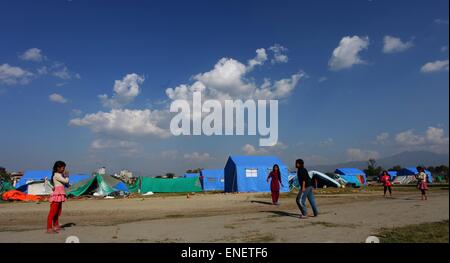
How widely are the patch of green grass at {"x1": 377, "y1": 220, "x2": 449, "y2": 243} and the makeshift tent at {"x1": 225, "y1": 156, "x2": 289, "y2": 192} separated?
996 inches

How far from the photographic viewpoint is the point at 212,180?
4600 centimetres

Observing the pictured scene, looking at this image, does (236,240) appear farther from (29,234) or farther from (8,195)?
(8,195)

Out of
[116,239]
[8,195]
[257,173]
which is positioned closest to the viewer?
[116,239]

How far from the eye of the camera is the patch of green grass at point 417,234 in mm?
7043

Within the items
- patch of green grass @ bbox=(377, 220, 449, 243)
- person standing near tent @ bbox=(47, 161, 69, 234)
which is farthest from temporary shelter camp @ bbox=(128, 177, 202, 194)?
patch of green grass @ bbox=(377, 220, 449, 243)

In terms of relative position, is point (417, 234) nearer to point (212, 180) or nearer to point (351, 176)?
point (212, 180)

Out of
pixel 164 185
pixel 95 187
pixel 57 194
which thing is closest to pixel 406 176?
pixel 164 185

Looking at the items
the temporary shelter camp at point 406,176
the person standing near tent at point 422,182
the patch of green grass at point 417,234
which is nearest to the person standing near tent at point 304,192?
the patch of green grass at point 417,234

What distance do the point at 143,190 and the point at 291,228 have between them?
32166 mm

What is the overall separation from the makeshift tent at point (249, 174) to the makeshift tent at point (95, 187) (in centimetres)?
1074

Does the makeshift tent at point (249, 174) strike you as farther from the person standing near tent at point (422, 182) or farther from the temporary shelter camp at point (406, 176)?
the temporary shelter camp at point (406, 176)

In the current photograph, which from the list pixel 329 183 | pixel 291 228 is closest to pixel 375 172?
pixel 329 183

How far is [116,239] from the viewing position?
25.4 feet
